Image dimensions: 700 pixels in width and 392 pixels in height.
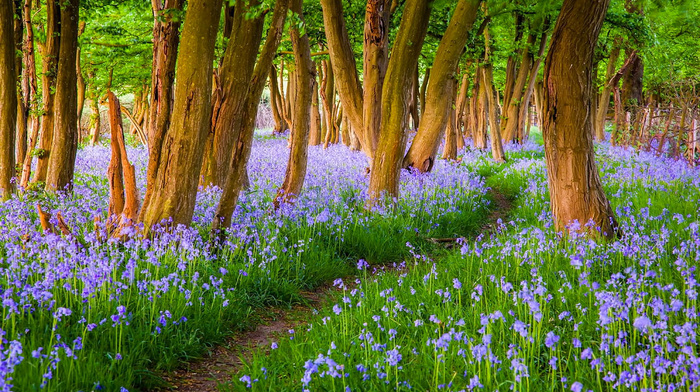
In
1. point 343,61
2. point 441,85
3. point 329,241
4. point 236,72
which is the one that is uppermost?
point 343,61

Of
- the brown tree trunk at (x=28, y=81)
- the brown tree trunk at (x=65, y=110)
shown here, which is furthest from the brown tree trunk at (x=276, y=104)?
the brown tree trunk at (x=65, y=110)

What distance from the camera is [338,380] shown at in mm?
3246

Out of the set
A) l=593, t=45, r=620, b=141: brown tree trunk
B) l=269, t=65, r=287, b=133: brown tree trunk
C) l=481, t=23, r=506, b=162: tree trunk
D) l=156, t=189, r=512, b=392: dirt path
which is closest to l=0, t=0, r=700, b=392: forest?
l=156, t=189, r=512, b=392: dirt path

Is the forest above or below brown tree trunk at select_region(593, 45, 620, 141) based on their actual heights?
below

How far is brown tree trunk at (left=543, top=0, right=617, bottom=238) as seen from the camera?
6004mm

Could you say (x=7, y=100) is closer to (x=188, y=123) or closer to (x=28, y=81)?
(x=28, y=81)

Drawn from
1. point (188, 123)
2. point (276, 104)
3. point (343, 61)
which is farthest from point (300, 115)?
point (276, 104)

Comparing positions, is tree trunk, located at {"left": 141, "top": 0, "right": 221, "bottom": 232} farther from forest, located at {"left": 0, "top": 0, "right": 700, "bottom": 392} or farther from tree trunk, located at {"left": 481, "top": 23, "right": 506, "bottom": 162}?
tree trunk, located at {"left": 481, "top": 23, "right": 506, "bottom": 162}

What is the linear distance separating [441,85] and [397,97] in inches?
70.5

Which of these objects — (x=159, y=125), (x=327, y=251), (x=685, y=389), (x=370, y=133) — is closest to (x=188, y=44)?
(x=159, y=125)

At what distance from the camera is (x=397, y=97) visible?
8805 mm

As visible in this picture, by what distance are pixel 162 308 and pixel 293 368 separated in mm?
1389

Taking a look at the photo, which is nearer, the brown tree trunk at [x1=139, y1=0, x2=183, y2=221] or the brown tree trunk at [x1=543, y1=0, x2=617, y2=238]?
the brown tree trunk at [x1=543, y1=0, x2=617, y2=238]

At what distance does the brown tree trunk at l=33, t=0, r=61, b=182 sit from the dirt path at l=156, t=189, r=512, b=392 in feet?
21.0
